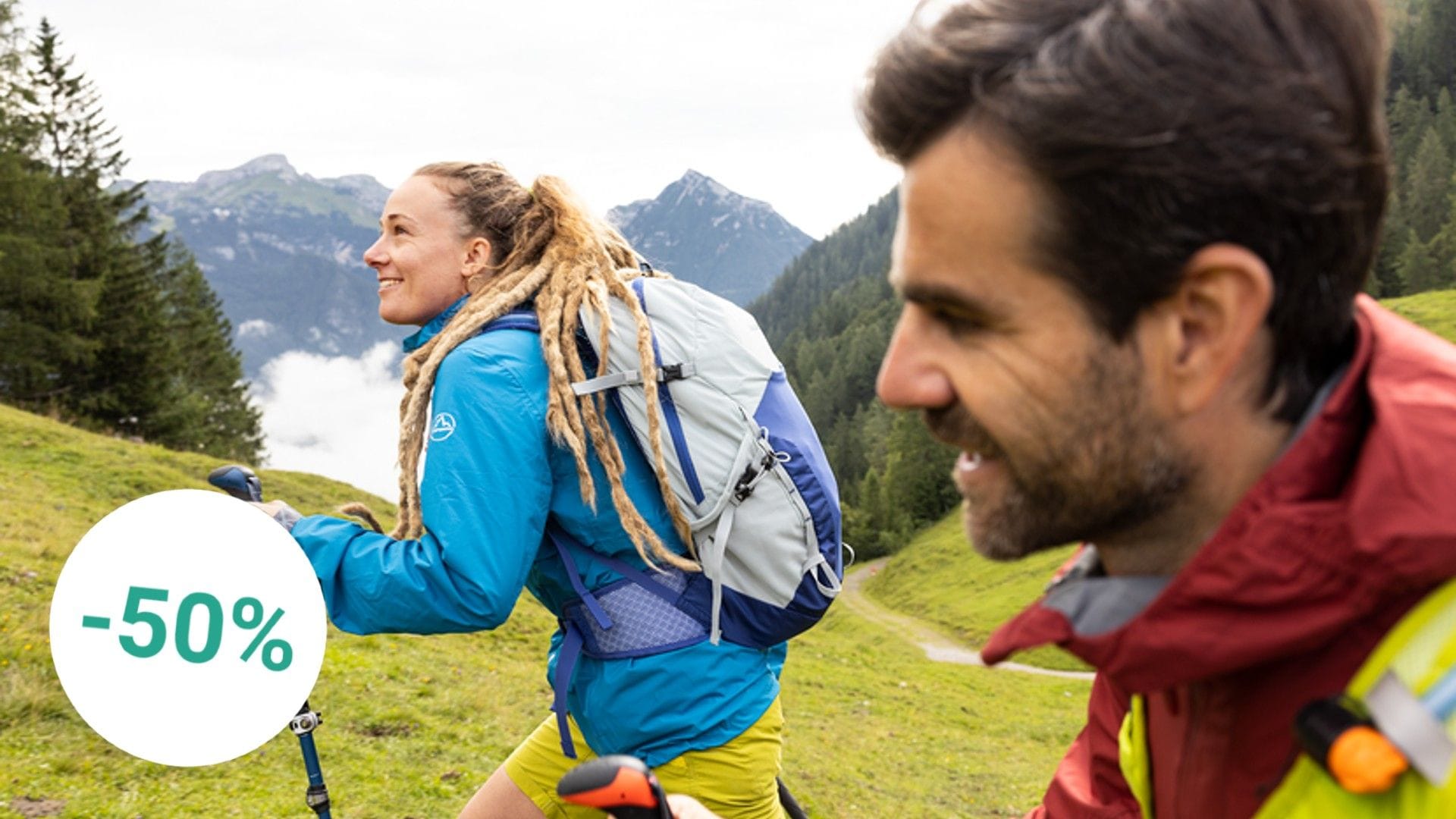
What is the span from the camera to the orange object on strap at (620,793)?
4.41 ft

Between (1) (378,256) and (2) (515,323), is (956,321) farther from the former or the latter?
(1) (378,256)

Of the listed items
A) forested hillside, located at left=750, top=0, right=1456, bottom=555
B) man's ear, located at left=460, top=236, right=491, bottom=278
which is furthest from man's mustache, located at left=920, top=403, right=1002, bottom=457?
forested hillside, located at left=750, top=0, right=1456, bottom=555

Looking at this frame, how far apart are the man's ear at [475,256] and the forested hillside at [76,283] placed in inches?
1244

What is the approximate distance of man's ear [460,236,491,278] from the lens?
3201 mm

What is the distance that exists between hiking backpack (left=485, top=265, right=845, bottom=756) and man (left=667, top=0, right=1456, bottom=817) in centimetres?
136

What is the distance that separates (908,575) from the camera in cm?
5878

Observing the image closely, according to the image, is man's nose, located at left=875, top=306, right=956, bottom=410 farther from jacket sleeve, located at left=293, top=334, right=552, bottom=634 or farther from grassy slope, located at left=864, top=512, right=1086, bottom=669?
grassy slope, located at left=864, top=512, right=1086, bottom=669

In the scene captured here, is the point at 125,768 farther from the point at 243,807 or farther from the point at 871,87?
the point at 871,87

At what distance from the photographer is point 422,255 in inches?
126

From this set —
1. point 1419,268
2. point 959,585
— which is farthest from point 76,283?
point 1419,268

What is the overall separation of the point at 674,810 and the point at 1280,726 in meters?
0.91

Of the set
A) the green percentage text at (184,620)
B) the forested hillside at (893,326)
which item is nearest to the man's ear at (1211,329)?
the green percentage text at (184,620)

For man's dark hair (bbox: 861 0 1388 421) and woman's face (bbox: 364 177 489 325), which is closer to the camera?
man's dark hair (bbox: 861 0 1388 421)

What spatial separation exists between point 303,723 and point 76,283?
3674 centimetres
